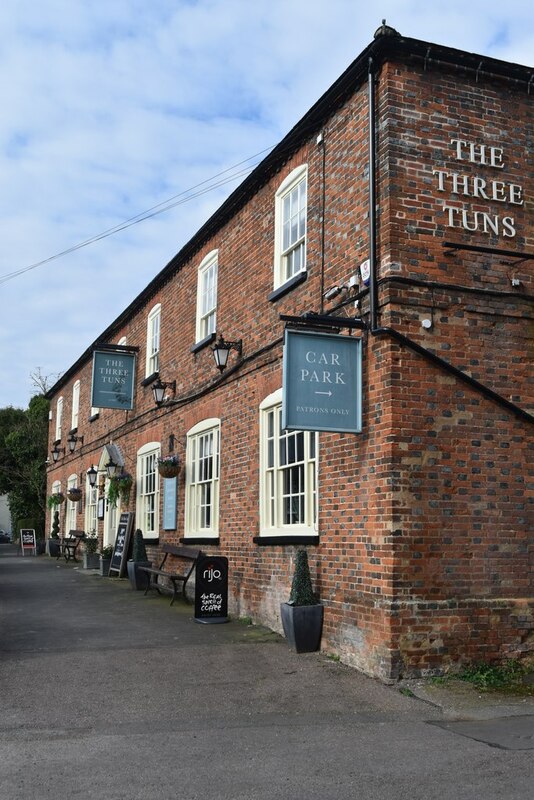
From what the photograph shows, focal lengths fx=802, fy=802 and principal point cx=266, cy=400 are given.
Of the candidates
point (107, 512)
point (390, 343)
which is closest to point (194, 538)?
point (390, 343)

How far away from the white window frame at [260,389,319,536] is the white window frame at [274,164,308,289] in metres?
1.67

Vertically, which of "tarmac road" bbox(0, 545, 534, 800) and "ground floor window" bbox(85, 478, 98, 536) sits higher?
"ground floor window" bbox(85, 478, 98, 536)

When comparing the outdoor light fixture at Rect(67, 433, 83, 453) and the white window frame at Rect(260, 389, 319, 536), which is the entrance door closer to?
the outdoor light fixture at Rect(67, 433, 83, 453)

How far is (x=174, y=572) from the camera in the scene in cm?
1430

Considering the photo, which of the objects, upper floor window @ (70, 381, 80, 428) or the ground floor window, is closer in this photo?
the ground floor window

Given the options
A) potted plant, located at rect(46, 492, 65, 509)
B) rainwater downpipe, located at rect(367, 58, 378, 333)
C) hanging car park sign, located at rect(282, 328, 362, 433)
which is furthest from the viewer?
potted plant, located at rect(46, 492, 65, 509)

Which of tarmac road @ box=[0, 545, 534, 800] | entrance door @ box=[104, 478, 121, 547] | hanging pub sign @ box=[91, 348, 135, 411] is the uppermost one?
hanging pub sign @ box=[91, 348, 135, 411]

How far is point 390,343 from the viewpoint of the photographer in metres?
7.96

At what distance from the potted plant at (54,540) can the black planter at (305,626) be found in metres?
18.8

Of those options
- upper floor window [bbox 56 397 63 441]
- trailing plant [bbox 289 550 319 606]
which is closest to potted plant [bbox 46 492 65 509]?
upper floor window [bbox 56 397 63 441]

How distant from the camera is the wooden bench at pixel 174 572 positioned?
12.9m

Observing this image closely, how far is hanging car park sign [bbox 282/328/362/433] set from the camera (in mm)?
7938

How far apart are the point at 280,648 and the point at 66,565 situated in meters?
14.7

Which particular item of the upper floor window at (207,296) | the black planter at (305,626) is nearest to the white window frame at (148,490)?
the upper floor window at (207,296)
